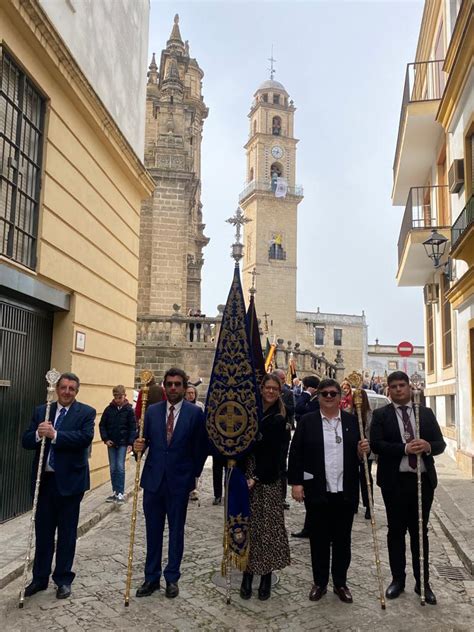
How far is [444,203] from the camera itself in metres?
14.2

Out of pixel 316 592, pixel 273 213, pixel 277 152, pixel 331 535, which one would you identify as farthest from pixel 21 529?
pixel 277 152

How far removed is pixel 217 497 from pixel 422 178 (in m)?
11.9

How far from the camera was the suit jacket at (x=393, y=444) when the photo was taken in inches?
195

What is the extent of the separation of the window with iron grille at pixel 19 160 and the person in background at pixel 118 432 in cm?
237

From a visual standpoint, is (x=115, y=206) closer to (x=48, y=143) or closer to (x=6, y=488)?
(x=48, y=143)

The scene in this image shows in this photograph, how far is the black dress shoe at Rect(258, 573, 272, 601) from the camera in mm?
4898

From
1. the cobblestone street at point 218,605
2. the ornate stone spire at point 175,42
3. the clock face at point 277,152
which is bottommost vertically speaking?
the cobblestone street at point 218,605

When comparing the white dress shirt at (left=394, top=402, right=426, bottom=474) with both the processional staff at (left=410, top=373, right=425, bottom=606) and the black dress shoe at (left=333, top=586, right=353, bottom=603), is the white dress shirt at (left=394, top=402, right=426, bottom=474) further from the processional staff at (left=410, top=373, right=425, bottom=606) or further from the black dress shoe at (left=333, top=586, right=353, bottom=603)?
the black dress shoe at (left=333, top=586, right=353, bottom=603)

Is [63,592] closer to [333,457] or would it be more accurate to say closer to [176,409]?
[176,409]

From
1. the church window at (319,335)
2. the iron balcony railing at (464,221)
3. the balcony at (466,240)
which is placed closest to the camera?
the balcony at (466,240)

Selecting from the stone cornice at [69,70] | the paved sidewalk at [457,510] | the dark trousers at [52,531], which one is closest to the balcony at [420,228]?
the paved sidewalk at [457,510]

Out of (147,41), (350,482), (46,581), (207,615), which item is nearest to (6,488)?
(46,581)

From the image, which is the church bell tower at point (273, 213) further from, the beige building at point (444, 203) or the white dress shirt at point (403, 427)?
the white dress shirt at point (403, 427)

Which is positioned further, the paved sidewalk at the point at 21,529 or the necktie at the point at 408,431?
the paved sidewalk at the point at 21,529
